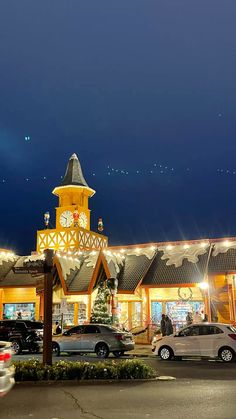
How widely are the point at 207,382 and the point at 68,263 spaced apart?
61.4 ft

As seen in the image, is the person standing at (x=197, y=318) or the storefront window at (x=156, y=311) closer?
the person standing at (x=197, y=318)

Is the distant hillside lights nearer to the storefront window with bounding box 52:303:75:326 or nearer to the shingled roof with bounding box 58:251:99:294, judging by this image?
the shingled roof with bounding box 58:251:99:294

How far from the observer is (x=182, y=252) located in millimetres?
28547

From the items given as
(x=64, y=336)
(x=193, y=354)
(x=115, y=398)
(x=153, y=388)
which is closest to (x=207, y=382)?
→ (x=153, y=388)

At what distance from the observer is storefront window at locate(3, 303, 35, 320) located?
31495 millimetres

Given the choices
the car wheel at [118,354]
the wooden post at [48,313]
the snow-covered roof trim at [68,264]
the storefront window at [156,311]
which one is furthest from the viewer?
the snow-covered roof trim at [68,264]

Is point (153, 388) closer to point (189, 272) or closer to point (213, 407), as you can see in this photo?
Answer: point (213, 407)

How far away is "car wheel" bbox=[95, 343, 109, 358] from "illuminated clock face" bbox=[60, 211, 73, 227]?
17596mm

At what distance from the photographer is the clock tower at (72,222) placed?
35.1 metres

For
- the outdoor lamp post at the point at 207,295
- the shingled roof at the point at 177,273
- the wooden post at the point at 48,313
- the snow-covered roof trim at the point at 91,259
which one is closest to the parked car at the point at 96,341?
the shingled roof at the point at 177,273

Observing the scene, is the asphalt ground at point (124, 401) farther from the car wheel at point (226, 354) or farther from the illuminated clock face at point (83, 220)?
the illuminated clock face at point (83, 220)

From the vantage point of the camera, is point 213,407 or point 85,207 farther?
point 85,207

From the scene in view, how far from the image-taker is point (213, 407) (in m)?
8.79

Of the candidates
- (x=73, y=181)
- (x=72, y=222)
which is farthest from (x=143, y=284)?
(x=73, y=181)
